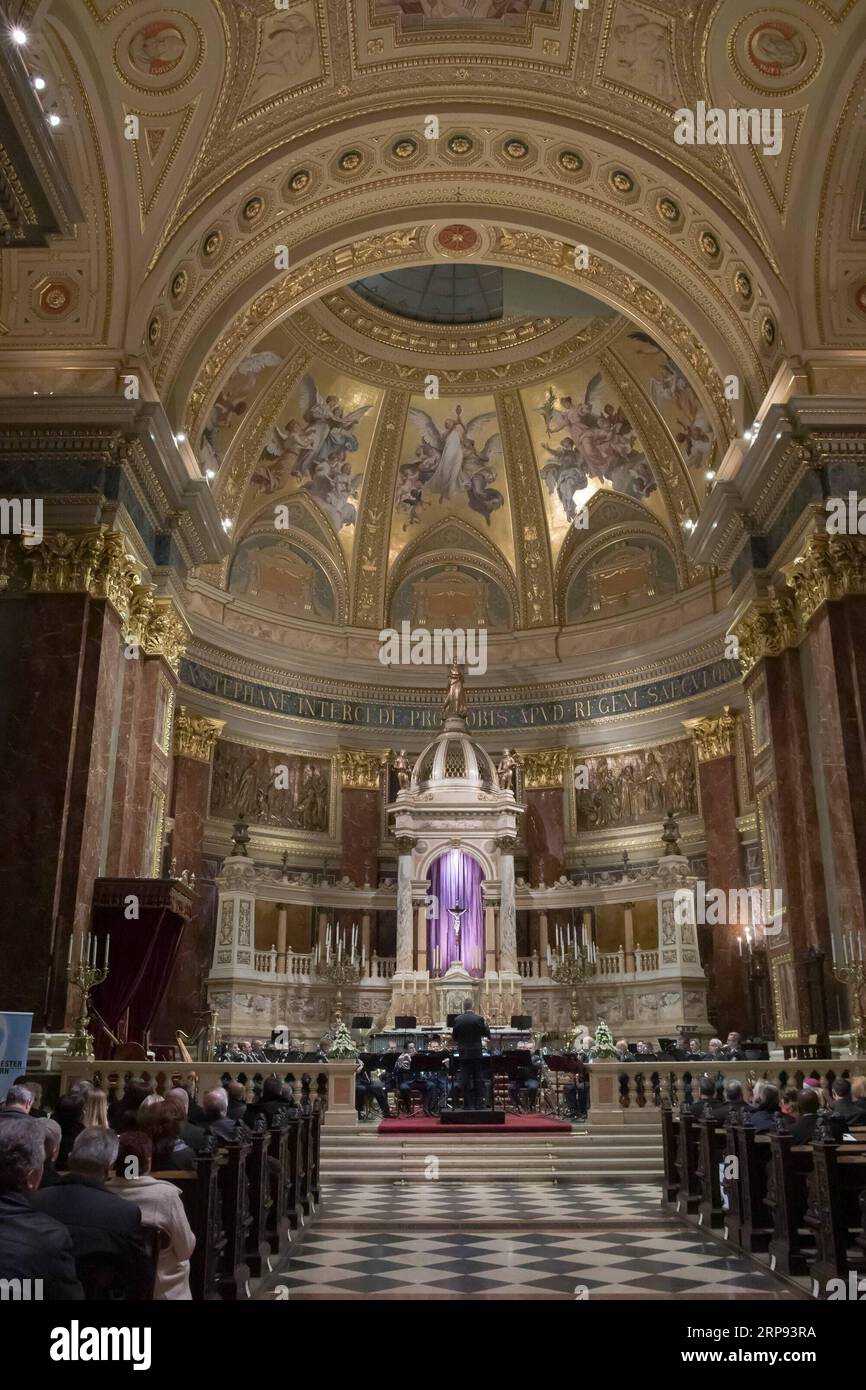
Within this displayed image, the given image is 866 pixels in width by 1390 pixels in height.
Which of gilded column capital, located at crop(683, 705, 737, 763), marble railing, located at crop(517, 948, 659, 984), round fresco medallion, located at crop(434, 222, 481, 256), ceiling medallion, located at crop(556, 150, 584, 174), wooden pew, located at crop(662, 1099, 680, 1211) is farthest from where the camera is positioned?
gilded column capital, located at crop(683, 705, 737, 763)

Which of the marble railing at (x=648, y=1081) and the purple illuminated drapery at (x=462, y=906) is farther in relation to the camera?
the purple illuminated drapery at (x=462, y=906)

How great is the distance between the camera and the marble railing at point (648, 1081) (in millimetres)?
13344

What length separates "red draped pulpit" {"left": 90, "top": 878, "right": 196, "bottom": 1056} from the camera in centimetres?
1409

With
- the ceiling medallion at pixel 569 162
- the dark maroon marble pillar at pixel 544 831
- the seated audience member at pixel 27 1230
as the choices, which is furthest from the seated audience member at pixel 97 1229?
the dark maroon marble pillar at pixel 544 831

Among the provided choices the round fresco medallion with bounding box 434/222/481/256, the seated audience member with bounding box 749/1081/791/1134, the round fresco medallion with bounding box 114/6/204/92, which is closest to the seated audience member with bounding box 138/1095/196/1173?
the seated audience member with bounding box 749/1081/791/1134

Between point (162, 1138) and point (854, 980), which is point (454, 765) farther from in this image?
point (162, 1138)

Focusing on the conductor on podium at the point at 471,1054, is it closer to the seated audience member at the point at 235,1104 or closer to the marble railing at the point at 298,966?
the seated audience member at the point at 235,1104

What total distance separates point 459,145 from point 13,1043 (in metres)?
15.8

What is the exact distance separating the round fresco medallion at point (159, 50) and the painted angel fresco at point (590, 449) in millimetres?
13040

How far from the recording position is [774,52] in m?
15.5

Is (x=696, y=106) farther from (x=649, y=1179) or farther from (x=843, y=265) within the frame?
(x=649, y=1179)

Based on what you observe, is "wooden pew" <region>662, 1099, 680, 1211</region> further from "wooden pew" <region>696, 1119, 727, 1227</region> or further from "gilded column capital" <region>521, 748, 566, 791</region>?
"gilded column capital" <region>521, 748, 566, 791</region>

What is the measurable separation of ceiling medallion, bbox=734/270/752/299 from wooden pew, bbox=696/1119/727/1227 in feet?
43.9
